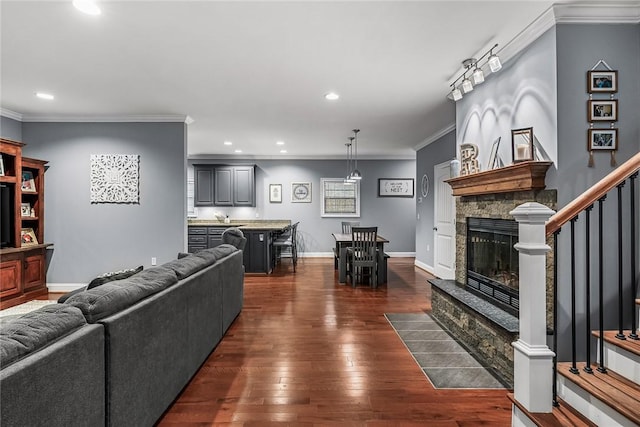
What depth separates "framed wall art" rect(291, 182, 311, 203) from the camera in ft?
28.9

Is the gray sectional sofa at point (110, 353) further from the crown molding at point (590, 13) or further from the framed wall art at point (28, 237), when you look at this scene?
the framed wall art at point (28, 237)

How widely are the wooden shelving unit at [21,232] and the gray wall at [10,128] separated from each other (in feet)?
1.85

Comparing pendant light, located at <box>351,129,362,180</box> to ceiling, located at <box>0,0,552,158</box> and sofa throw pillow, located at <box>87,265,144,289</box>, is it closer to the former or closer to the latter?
ceiling, located at <box>0,0,552,158</box>

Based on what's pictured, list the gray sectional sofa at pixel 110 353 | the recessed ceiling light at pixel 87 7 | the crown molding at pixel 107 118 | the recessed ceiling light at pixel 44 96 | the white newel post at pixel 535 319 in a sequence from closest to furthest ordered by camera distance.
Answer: the gray sectional sofa at pixel 110 353 → the white newel post at pixel 535 319 → the recessed ceiling light at pixel 87 7 → the recessed ceiling light at pixel 44 96 → the crown molding at pixel 107 118

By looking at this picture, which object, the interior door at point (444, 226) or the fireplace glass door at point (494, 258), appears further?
the interior door at point (444, 226)

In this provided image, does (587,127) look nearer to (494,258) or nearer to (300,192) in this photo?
(494,258)

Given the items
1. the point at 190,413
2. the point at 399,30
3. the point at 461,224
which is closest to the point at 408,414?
the point at 190,413

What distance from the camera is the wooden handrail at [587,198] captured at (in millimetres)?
1712

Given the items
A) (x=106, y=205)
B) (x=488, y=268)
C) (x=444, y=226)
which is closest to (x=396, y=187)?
(x=444, y=226)

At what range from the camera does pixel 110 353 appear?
4.77 ft

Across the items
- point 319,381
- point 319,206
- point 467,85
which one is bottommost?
point 319,381

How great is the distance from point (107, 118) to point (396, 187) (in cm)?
657

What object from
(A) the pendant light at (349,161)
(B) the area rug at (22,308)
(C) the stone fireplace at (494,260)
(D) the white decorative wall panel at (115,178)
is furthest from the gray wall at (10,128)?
(C) the stone fireplace at (494,260)

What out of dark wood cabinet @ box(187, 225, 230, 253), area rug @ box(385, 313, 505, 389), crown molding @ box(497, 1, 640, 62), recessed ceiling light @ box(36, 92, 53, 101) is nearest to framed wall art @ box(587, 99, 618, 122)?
crown molding @ box(497, 1, 640, 62)
